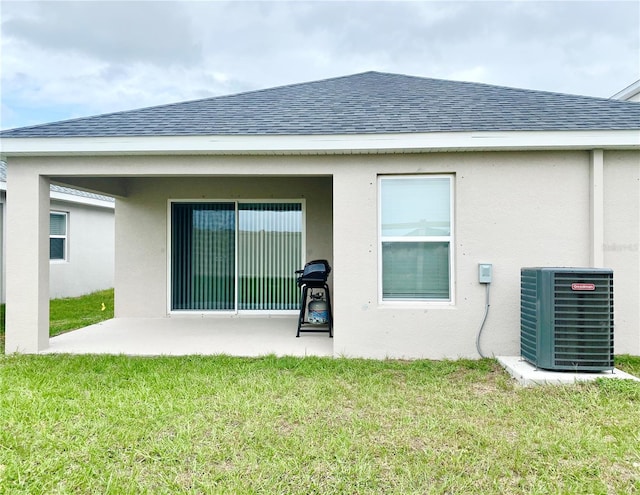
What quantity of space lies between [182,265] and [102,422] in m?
4.97

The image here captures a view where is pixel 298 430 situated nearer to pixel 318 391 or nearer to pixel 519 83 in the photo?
pixel 318 391

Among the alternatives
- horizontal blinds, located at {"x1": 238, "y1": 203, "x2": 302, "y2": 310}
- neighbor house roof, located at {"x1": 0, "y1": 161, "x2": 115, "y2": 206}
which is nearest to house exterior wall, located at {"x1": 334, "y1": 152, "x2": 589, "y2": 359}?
horizontal blinds, located at {"x1": 238, "y1": 203, "x2": 302, "y2": 310}

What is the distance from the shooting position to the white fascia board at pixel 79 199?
11.1m

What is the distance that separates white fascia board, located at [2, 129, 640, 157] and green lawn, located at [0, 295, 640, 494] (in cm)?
255

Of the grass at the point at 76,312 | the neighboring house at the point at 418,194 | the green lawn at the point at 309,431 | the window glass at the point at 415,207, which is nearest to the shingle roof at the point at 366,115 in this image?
the neighboring house at the point at 418,194

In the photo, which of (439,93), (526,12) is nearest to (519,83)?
(526,12)

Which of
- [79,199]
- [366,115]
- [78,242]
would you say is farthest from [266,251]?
[78,242]

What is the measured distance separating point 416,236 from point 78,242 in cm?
1091

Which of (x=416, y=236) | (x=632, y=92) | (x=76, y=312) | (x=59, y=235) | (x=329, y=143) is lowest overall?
(x=76, y=312)

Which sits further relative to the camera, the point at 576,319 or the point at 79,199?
the point at 79,199

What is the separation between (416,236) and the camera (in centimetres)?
527

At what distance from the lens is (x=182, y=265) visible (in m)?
8.05

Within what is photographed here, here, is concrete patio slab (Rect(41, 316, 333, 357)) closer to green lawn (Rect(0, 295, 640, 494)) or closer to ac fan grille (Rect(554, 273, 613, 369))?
green lawn (Rect(0, 295, 640, 494))

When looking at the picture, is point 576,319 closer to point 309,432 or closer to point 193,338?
point 309,432
